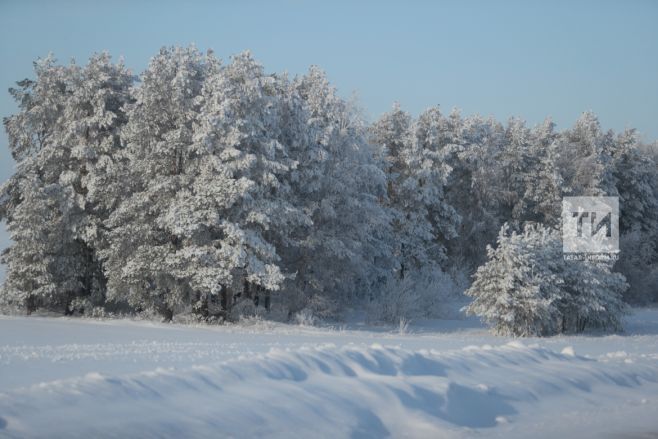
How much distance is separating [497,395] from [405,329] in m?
16.0

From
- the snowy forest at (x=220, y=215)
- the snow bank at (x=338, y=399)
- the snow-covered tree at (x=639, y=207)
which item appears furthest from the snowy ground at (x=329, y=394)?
the snow-covered tree at (x=639, y=207)

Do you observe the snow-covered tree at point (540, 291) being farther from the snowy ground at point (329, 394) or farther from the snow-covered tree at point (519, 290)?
the snowy ground at point (329, 394)

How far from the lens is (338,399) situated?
335 inches

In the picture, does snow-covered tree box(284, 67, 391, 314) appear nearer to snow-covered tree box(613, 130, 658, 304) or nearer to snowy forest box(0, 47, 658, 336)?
snowy forest box(0, 47, 658, 336)

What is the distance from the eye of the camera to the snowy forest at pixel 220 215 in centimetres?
2433

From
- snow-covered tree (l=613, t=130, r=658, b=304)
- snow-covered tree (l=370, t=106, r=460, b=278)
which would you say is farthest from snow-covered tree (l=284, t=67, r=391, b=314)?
snow-covered tree (l=613, t=130, r=658, b=304)

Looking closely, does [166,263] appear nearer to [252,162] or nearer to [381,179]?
[252,162]

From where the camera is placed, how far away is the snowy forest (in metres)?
24.3

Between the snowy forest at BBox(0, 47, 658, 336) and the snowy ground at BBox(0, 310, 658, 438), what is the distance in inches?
443

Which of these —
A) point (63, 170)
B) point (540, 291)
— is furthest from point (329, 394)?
point (63, 170)

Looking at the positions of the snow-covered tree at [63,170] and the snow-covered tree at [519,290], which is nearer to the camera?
the snow-covered tree at [519,290]

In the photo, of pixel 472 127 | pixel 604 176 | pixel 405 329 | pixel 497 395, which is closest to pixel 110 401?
pixel 497 395

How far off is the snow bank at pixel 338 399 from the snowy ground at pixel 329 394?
19 mm

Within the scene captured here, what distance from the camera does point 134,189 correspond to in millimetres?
27188
